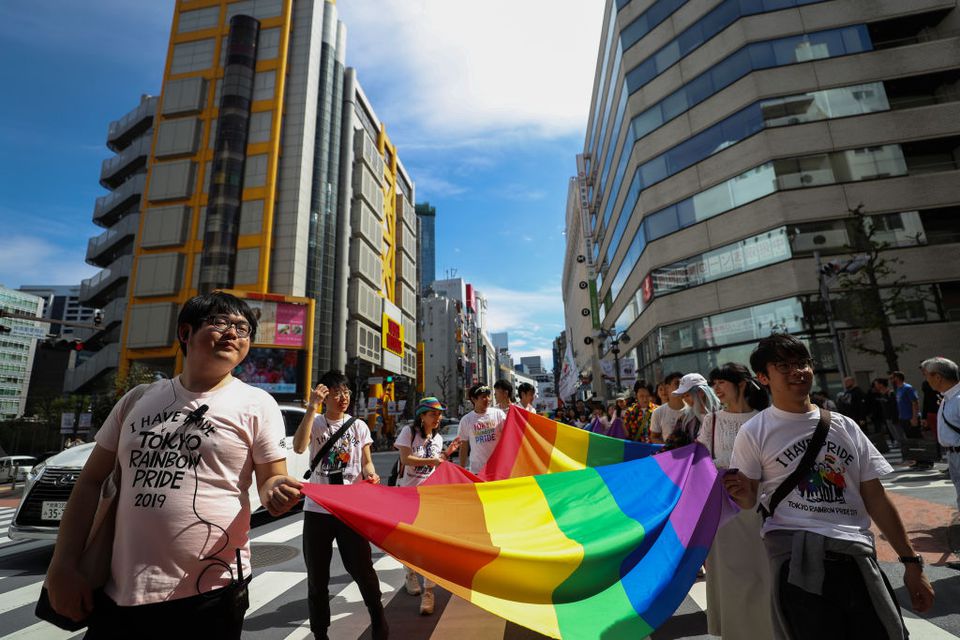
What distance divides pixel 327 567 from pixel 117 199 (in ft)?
201

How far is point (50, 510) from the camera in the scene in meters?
6.32

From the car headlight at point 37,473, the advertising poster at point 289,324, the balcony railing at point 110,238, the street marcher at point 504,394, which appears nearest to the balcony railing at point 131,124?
the balcony railing at point 110,238

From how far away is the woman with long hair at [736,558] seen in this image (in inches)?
129

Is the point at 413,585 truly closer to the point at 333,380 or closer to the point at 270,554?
the point at 333,380

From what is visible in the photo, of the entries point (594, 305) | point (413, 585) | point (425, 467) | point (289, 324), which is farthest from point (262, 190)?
point (413, 585)

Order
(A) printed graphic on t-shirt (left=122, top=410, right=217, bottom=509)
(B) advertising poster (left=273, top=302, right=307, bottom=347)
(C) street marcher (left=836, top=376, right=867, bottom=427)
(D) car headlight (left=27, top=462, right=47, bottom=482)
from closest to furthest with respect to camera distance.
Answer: (A) printed graphic on t-shirt (left=122, top=410, right=217, bottom=509) → (D) car headlight (left=27, top=462, right=47, bottom=482) → (C) street marcher (left=836, top=376, right=867, bottom=427) → (B) advertising poster (left=273, top=302, right=307, bottom=347)

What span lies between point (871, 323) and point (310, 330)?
36.8 meters

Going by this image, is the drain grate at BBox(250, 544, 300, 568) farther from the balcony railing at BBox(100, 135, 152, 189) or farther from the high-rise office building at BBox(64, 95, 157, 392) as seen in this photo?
the balcony railing at BBox(100, 135, 152, 189)

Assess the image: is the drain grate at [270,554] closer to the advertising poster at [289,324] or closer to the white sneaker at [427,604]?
the white sneaker at [427,604]

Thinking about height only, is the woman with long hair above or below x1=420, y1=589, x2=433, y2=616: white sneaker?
above

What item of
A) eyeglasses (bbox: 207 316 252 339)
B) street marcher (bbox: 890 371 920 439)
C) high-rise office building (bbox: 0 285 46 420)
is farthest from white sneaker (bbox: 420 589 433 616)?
→ high-rise office building (bbox: 0 285 46 420)

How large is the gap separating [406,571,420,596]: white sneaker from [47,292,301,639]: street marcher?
3.58 m

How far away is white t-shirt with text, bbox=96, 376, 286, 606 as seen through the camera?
187cm

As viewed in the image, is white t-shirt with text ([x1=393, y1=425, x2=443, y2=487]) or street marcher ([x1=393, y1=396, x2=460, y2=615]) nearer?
street marcher ([x1=393, y1=396, x2=460, y2=615])
